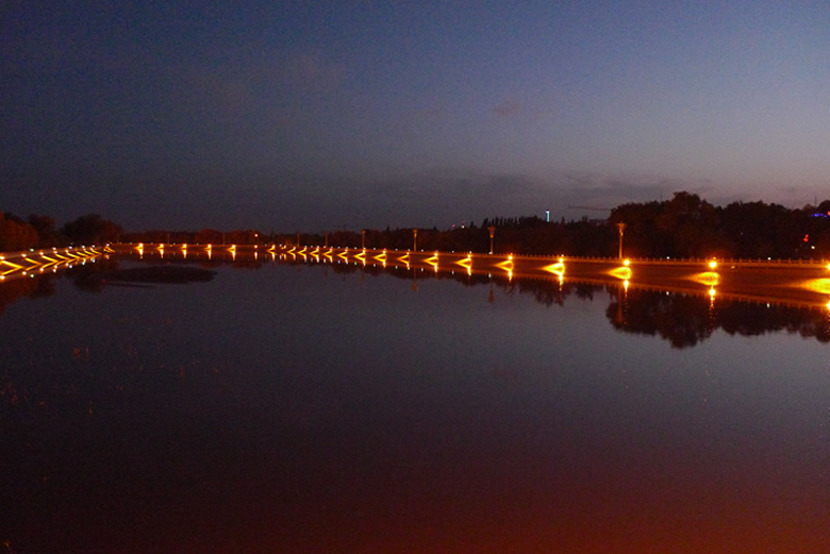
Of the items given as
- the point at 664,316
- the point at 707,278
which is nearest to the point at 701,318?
the point at 664,316

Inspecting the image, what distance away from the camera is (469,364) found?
1376 centimetres

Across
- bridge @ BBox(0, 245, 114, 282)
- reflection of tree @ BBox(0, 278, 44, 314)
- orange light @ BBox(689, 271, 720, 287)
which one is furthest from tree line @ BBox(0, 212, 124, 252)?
orange light @ BBox(689, 271, 720, 287)

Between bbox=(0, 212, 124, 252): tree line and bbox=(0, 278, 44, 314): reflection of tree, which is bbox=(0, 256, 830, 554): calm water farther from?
bbox=(0, 212, 124, 252): tree line

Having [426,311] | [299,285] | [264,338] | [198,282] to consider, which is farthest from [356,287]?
[264,338]

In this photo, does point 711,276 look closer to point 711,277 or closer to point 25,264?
point 711,277

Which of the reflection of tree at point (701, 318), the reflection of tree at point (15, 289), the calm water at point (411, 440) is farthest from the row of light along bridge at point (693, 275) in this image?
the calm water at point (411, 440)

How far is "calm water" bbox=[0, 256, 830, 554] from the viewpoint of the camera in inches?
229

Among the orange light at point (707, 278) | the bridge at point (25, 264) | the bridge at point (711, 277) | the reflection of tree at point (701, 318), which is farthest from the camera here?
the bridge at point (25, 264)

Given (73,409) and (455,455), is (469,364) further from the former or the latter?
(73,409)

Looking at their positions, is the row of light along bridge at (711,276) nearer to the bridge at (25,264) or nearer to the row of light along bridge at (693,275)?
the row of light along bridge at (693,275)

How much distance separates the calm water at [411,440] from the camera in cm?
582

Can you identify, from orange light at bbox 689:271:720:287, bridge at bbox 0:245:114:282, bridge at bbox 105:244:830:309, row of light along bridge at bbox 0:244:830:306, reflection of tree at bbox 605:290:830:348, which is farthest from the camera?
bridge at bbox 0:245:114:282

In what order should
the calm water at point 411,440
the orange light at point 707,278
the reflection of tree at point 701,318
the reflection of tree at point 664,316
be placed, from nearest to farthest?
the calm water at point 411,440 < the reflection of tree at point 664,316 < the reflection of tree at point 701,318 < the orange light at point 707,278

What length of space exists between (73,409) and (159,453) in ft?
8.48
